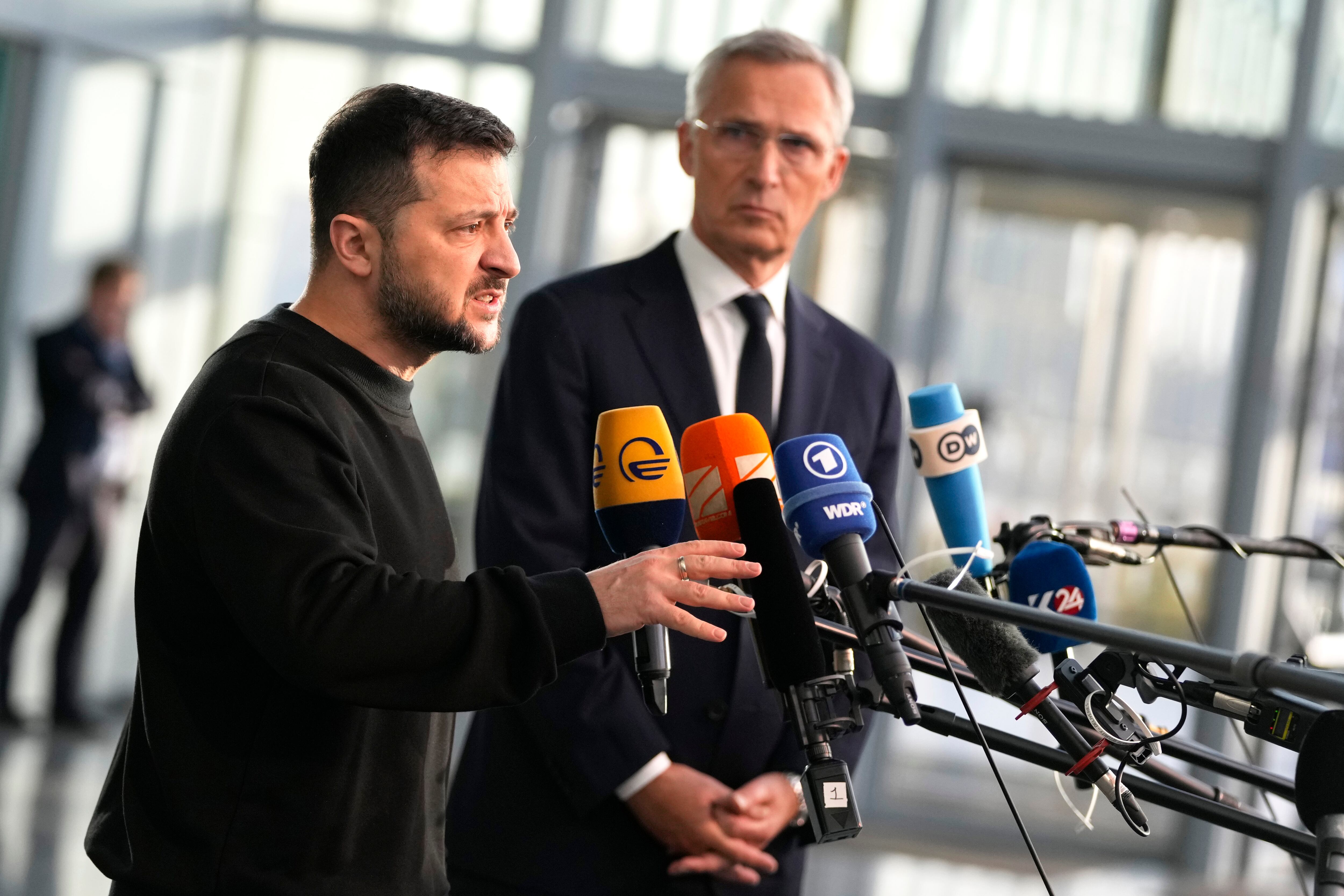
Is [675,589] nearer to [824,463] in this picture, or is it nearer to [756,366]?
[824,463]

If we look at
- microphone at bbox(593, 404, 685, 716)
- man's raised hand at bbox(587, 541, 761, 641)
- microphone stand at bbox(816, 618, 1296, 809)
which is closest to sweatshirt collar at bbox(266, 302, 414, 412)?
microphone at bbox(593, 404, 685, 716)

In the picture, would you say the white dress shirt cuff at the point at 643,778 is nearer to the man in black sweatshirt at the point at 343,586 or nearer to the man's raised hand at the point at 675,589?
the man in black sweatshirt at the point at 343,586

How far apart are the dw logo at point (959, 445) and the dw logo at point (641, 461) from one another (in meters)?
0.28

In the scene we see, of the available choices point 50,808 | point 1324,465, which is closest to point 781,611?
point 50,808

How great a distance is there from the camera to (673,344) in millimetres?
1759

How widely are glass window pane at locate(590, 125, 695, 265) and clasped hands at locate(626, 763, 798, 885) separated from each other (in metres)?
3.92

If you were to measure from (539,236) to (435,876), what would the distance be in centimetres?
427

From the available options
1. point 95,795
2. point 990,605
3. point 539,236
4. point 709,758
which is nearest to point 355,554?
point 990,605

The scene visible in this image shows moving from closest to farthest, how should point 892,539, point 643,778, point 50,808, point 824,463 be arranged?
point 824,463 → point 892,539 → point 643,778 → point 50,808

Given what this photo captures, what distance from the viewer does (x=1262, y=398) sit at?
494 cm

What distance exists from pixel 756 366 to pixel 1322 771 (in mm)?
945

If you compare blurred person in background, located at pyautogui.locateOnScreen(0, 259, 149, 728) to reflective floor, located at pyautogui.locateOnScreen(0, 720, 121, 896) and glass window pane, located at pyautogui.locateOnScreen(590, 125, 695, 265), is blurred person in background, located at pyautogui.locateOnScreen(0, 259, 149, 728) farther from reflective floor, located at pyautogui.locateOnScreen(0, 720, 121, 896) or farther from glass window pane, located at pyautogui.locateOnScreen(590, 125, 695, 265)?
glass window pane, located at pyautogui.locateOnScreen(590, 125, 695, 265)

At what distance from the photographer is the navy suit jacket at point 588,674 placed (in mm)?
1632

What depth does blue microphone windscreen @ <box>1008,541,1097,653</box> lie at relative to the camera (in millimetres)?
1198
